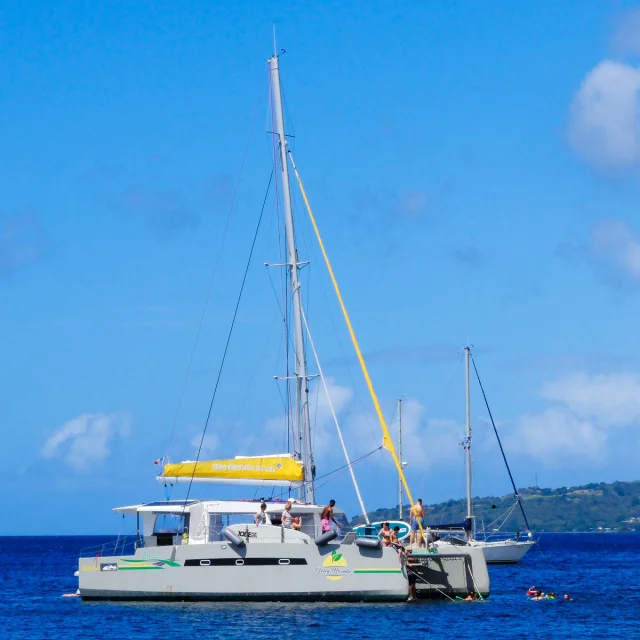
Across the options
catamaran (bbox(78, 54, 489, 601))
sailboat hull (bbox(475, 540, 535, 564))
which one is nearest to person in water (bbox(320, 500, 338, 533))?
catamaran (bbox(78, 54, 489, 601))

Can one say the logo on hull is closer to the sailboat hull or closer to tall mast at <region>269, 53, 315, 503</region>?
tall mast at <region>269, 53, 315, 503</region>

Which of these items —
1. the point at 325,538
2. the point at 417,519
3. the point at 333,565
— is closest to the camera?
the point at 325,538

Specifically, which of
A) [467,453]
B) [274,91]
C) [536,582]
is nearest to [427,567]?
[274,91]

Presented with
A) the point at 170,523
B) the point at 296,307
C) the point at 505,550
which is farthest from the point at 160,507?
the point at 505,550

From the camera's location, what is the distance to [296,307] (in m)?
39.8

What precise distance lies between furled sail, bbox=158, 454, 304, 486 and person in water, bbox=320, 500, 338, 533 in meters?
1.78

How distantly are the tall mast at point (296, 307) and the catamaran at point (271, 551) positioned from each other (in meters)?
0.03

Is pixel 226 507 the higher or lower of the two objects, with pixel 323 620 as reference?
higher

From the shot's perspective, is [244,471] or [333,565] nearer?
[333,565]

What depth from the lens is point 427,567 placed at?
128 ft

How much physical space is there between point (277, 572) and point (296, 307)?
28.2 ft

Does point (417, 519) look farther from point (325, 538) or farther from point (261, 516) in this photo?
point (261, 516)

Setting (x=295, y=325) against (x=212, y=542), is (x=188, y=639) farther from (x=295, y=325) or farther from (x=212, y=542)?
(x=295, y=325)

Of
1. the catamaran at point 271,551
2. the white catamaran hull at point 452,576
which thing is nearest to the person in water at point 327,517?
the catamaran at point 271,551
